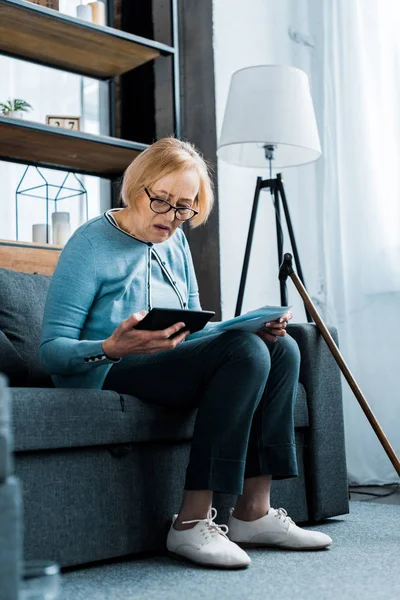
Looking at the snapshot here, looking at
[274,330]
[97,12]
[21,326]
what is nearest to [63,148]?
[97,12]

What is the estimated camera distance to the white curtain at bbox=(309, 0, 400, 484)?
10.3ft

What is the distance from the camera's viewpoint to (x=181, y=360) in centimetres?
176

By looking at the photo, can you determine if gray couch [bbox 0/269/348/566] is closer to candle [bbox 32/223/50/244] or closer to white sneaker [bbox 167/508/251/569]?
white sneaker [bbox 167/508/251/569]

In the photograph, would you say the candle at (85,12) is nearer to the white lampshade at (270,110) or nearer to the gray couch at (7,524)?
the white lampshade at (270,110)

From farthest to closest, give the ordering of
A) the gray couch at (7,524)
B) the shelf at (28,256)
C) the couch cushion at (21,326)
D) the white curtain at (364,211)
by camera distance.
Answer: the white curtain at (364,211) < the shelf at (28,256) < the couch cushion at (21,326) < the gray couch at (7,524)

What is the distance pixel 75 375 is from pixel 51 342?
4.3 inches

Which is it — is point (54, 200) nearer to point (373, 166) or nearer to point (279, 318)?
point (373, 166)

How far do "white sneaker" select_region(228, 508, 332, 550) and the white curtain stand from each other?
1.32 metres

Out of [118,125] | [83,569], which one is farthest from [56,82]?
[83,569]

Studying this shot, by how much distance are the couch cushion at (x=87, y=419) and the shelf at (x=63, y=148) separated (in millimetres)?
1215

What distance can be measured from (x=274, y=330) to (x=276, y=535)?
0.45 m

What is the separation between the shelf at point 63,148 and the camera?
2.68 metres

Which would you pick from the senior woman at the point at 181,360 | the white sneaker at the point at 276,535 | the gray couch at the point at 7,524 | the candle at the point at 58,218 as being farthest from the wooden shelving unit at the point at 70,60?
the gray couch at the point at 7,524

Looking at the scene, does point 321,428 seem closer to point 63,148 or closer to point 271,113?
point 271,113
